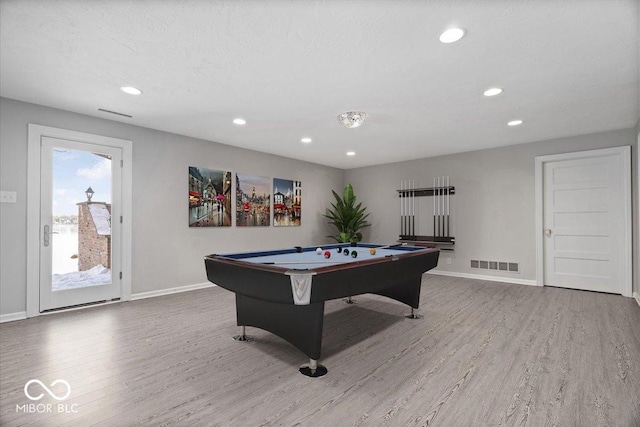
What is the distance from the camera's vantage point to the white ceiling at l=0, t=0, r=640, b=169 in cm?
192

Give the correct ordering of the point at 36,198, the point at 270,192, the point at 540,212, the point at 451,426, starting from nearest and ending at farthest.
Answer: the point at 451,426 < the point at 36,198 < the point at 540,212 < the point at 270,192

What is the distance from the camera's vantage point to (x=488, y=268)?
5.58 meters

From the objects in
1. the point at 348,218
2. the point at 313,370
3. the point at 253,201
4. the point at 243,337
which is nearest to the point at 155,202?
the point at 253,201

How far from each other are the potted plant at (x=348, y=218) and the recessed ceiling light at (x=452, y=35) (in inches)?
189

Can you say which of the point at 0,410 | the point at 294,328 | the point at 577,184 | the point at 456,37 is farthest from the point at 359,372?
the point at 577,184

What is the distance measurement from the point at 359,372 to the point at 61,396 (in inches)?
74.8

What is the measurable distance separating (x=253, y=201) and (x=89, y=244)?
8.37ft

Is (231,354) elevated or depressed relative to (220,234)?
depressed

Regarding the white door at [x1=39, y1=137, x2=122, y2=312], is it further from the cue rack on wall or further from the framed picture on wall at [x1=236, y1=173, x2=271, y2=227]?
the cue rack on wall

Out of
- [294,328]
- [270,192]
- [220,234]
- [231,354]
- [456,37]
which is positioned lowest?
[231,354]

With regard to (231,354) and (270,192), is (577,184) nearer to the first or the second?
(270,192)

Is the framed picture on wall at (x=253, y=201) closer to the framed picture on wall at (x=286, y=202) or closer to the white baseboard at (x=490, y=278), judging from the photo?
the framed picture on wall at (x=286, y=202)

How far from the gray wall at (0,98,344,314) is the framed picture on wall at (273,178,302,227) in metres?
0.14

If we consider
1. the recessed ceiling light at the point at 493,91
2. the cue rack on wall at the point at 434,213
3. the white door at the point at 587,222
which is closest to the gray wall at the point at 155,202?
the cue rack on wall at the point at 434,213
